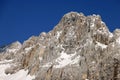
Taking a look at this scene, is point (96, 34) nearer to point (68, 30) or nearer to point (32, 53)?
point (68, 30)

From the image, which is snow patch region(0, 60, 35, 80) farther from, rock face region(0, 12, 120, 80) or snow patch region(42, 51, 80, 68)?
snow patch region(42, 51, 80, 68)

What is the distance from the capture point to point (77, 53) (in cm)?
11444

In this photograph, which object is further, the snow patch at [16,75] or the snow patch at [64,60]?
the snow patch at [16,75]

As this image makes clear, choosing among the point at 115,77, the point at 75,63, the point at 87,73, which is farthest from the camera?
the point at 75,63

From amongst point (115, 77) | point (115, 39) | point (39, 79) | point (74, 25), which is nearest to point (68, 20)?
point (74, 25)

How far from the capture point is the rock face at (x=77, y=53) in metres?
92.9

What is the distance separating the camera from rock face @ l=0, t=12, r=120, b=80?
3656 inches

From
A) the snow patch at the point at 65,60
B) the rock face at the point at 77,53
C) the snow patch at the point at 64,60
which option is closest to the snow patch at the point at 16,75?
the rock face at the point at 77,53

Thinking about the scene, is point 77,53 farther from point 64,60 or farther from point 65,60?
point 64,60

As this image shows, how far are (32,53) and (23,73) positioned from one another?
14834 millimetres

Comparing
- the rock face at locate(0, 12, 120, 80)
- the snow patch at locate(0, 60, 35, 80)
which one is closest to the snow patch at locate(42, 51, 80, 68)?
the rock face at locate(0, 12, 120, 80)

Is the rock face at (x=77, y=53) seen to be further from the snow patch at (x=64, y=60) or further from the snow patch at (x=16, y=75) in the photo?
the snow patch at (x=16, y=75)

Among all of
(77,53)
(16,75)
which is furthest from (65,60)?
(16,75)

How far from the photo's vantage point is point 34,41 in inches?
7151
